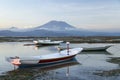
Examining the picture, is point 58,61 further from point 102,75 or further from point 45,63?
point 102,75

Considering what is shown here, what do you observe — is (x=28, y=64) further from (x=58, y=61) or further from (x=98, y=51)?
(x=98, y=51)

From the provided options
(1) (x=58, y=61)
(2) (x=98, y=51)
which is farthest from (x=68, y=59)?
(2) (x=98, y=51)

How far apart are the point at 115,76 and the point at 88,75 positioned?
1.81 m

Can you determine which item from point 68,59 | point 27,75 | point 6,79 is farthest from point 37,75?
point 68,59

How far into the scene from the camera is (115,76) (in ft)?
59.7

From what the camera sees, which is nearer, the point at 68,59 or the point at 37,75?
the point at 37,75

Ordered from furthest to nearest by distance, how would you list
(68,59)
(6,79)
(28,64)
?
1. (68,59)
2. (28,64)
3. (6,79)

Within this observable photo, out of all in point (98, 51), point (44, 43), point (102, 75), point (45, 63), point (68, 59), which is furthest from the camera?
point (44, 43)

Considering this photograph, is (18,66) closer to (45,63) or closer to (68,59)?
(45,63)

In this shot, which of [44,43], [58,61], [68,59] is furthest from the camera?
[44,43]

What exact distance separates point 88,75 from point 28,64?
19.3 ft

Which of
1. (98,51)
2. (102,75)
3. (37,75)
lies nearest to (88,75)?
(102,75)

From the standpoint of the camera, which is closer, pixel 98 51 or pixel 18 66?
pixel 18 66

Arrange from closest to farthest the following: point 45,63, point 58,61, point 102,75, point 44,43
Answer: point 102,75
point 45,63
point 58,61
point 44,43
